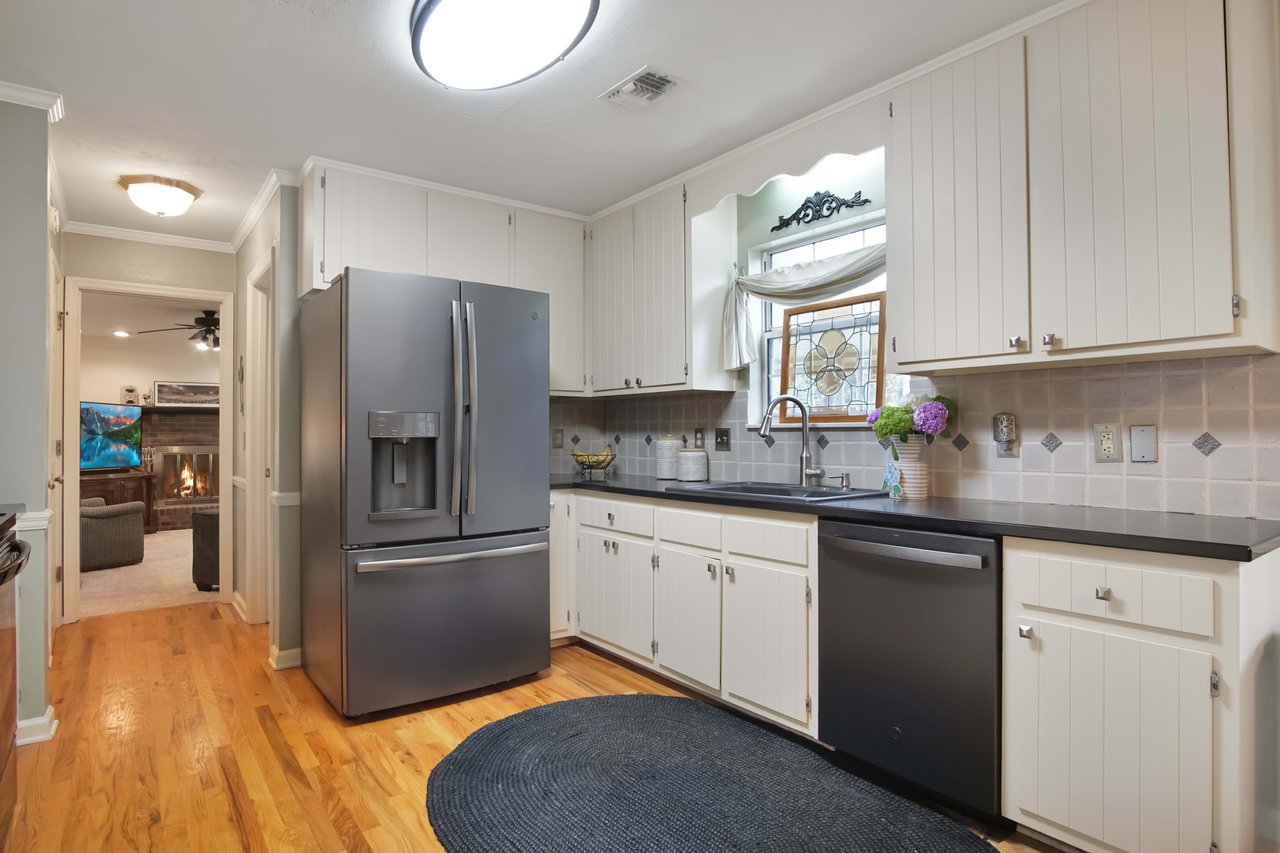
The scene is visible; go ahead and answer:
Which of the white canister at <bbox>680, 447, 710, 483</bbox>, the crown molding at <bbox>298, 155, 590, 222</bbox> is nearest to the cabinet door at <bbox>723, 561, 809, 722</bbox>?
the white canister at <bbox>680, 447, 710, 483</bbox>

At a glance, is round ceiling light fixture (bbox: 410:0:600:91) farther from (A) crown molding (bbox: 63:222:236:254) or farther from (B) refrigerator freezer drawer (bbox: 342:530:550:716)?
(A) crown molding (bbox: 63:222:236:254)

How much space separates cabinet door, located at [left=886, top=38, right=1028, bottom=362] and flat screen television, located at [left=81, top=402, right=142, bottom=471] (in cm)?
908

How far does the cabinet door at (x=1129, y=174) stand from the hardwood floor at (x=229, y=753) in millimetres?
1475

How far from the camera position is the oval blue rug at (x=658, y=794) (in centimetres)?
186

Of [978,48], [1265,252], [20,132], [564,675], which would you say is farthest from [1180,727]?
[20,132]

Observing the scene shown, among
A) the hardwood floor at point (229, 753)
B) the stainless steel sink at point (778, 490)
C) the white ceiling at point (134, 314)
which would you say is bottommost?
the hardwood floor at point (229, 753)

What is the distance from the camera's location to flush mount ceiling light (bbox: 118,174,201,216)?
10.9ft

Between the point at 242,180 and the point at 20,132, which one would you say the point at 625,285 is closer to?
the point at 242,180

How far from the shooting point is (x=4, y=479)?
249 centimetres

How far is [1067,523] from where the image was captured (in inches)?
69.1

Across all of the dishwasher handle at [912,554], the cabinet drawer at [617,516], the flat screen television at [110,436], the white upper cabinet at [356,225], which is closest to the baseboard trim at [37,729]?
the white upper cabinet at [356,225]

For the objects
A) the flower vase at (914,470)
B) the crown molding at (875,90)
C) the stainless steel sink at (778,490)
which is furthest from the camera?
the stainless steel sink at (778,490)

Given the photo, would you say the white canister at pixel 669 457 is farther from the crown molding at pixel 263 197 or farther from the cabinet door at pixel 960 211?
the crown molding at pixel 263 197

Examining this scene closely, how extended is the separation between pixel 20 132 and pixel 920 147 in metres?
3.25
